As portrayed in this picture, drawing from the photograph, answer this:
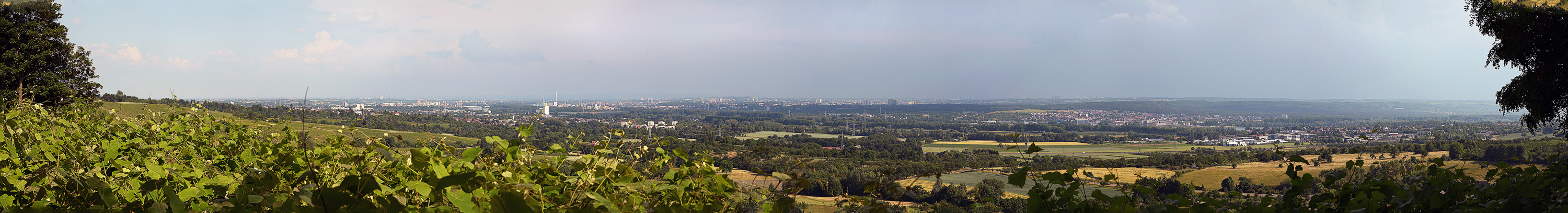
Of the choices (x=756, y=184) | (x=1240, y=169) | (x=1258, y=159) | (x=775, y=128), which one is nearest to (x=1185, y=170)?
(x=1240, y=169)

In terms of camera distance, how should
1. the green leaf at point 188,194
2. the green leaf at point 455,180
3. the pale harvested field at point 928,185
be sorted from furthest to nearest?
the pale harvested field at point 928,185 → the green leaf at point 188,194 → the green leaf at point 455,180

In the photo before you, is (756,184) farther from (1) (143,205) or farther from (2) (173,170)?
(2) (173,170)

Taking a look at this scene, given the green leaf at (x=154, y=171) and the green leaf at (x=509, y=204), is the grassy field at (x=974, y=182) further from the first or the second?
the green leaf at (x=154, y=171)

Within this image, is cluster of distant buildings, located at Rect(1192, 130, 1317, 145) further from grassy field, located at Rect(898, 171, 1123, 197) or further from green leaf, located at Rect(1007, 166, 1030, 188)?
green leaf, located at Rect(1007, 166, 1030, 188)

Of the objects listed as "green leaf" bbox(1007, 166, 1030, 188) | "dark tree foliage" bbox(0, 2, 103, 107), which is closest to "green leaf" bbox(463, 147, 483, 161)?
"green leaf" bbox(1007, 166, 1030, 188)

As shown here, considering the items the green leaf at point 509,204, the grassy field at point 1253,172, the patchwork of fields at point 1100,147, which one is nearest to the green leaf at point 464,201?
the green leaf at point 509,204
